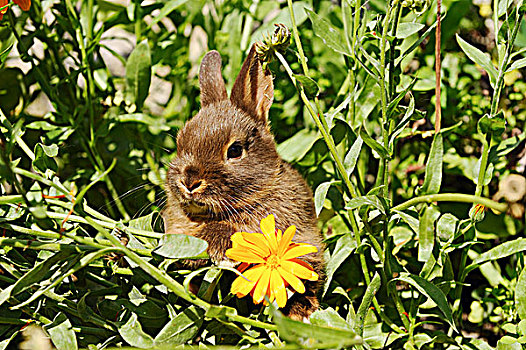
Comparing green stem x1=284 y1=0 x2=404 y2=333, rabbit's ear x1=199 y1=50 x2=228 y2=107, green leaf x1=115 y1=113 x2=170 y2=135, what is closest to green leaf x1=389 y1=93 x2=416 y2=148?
green stem x1=284 y1=0 x2=404 y2=333

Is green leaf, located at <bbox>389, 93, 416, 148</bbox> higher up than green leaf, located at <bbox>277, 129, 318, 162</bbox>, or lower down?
higher up

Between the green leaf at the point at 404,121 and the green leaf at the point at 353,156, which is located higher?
the green leaf at the point at 404,121

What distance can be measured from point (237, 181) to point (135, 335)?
477 millimetres

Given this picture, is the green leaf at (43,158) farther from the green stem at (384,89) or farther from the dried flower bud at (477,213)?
the dried flower bud at (477,213)

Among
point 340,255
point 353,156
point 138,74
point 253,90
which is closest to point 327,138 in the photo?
point 353,156

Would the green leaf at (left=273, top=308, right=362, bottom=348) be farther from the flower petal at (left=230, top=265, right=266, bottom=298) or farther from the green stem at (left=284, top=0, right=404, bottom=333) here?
the green stem at (left=284, top=0, right=404, bottom=333)

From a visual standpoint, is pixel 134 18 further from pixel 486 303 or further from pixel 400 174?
pixel 486 303

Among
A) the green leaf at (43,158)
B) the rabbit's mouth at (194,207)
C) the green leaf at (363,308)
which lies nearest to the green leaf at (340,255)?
the green leaf at (363,308)

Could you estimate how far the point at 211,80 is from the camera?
5.50 feet

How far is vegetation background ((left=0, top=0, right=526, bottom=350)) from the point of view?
117cm

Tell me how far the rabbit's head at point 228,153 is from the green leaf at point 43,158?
33 cm

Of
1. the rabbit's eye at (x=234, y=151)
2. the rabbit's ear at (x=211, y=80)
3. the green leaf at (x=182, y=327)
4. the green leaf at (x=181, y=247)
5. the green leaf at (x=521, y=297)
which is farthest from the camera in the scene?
the rabbit's ear at (x=211, y=80)

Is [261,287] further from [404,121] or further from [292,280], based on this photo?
[404,121]

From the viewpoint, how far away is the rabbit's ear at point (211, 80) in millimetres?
1669
